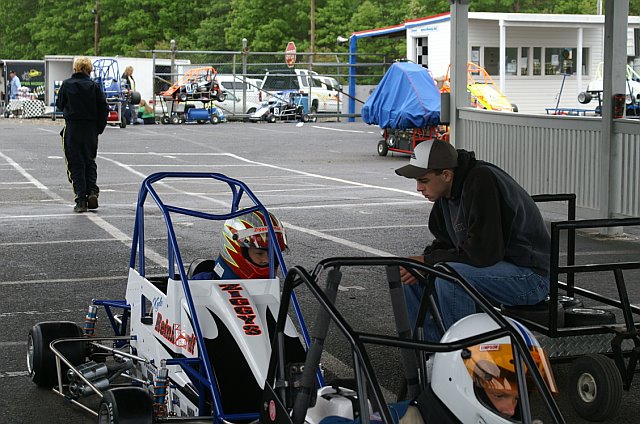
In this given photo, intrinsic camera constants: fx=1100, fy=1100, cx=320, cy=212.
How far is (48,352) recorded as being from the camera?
20.3 feet

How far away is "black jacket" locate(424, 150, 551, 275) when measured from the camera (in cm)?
576

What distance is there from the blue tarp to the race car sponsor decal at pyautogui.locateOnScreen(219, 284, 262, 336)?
1719 cm

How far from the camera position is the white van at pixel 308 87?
138 ft

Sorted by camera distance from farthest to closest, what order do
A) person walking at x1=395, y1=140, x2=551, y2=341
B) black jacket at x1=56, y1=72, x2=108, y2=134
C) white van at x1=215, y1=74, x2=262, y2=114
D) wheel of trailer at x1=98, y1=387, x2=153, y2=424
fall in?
white van at x1=215, y1=74, x2=262, y2=114 → black jacket at x1=56, y1=72, x2=108, y2=134 → person walking at x1=395, y1=140, x2=551, y2=341 → wheel of trailer at x1=98, y1=387, x2=153, y2=424

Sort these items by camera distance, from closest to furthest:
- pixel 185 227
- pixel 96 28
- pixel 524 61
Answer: pixel 185 227, pixel 524 61, pixel 96 28

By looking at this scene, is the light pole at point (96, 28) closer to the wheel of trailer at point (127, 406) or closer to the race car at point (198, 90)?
the race car at point (198, 90)

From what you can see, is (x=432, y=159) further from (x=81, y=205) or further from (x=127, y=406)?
(x=81, y=205)

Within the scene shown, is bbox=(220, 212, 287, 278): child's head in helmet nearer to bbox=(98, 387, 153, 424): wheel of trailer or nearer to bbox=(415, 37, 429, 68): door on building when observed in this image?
bbox=(98, 387, 153, 424): wheel of trailer

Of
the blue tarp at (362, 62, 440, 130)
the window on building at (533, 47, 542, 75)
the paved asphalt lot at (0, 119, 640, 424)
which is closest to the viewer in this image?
the paved asphalt lot at (0, 119, 640, 424)

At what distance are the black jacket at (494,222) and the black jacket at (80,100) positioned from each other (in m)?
8.57

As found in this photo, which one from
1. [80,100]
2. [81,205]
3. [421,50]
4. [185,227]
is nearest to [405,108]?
[81,205]

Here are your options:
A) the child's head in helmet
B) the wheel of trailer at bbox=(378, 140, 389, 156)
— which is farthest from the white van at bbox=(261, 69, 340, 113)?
the child's head in helmet

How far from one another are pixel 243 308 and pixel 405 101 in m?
18.1

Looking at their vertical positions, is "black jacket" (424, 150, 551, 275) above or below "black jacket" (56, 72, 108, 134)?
below
